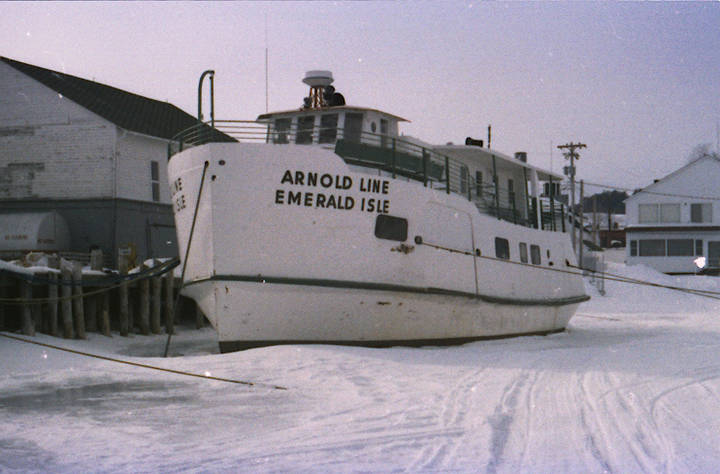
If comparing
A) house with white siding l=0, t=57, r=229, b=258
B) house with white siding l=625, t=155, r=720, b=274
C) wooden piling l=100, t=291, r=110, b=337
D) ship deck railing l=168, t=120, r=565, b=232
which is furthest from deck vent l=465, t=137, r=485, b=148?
house with white siding l=625, t=155, r=720, b=274

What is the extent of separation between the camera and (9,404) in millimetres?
7891

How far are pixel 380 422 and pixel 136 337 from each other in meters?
11.0

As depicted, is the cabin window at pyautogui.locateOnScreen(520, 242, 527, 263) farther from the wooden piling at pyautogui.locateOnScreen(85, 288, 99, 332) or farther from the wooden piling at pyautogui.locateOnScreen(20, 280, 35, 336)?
the wooden piling at pyautogui.locateOnScreen(20, 280, 35, 336)

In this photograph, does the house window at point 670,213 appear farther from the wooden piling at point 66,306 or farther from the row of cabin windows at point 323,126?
the wooden piling at point 66,306

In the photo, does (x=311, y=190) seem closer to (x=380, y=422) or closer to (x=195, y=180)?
(x=195, y=180)

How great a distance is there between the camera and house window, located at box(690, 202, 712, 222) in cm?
4638

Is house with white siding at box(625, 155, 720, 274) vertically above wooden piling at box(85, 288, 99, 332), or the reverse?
house with white siding at box(625, 155, 720, 274)

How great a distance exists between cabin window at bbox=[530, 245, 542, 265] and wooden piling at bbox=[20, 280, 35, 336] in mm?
10901

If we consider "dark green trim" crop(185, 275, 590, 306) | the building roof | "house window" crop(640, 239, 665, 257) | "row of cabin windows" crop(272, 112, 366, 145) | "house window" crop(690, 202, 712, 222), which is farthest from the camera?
"house window" crop(640, 239, 665, 257)

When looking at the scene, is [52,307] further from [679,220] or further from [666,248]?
[679,220]

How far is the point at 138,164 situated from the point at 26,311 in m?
13.1

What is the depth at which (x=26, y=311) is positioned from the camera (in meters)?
13.6

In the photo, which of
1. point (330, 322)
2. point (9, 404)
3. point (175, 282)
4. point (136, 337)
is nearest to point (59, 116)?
point (175, 282)

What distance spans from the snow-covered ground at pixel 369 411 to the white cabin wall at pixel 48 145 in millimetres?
12865
